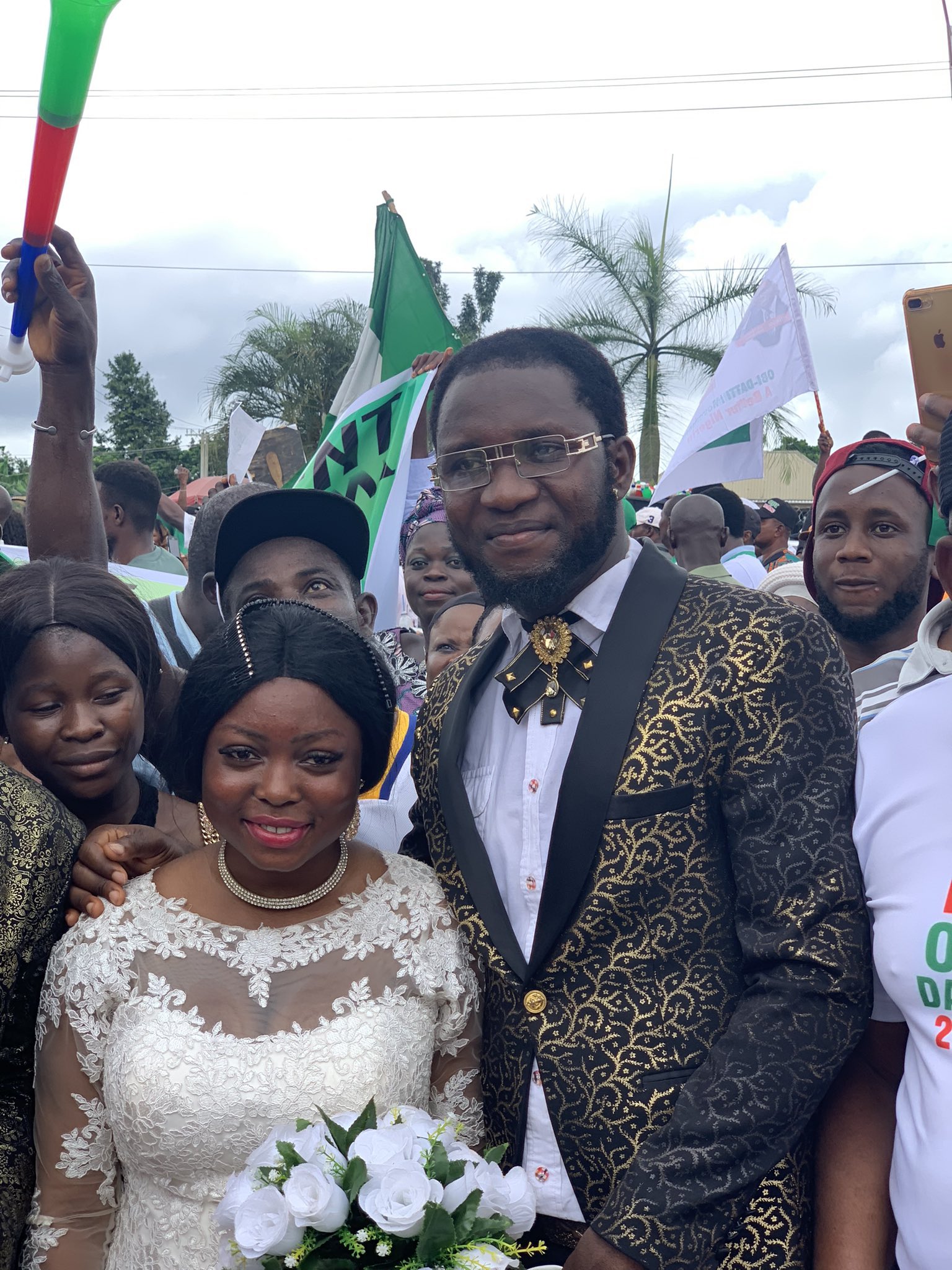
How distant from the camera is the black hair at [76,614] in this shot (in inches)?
109

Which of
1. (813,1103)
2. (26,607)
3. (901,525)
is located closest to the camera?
(813,1103)

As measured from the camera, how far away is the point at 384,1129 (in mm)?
1900

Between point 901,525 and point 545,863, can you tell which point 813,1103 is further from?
point 901,525

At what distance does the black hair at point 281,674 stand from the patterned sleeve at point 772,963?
2.50ft

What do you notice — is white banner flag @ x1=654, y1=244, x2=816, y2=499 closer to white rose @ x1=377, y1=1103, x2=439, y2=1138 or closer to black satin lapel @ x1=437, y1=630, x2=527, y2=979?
Answer: black satin lapel @ x1=437, y1=630, x2=527, y2=979

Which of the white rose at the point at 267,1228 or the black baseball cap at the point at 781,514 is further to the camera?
the black baseball cap at the point at 781,514

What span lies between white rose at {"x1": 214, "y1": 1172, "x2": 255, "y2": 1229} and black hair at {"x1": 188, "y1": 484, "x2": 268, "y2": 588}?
257cm

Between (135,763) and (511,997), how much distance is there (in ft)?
4.45

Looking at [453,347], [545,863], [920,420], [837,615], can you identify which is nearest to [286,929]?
[545,863]

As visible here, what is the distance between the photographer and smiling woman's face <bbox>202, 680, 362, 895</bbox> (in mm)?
2344

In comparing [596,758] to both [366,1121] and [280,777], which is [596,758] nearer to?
[280,777]

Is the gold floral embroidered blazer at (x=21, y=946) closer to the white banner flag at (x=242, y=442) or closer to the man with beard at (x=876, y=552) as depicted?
the man with beard at (x=876, y=552)

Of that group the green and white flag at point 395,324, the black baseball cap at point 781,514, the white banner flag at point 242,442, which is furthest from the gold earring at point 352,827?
the black baseball cap at point 781,514

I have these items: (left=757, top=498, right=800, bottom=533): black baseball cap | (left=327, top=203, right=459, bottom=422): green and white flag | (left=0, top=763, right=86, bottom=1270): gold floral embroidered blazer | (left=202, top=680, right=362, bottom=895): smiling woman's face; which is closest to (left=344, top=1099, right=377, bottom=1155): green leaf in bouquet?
(left=202, top=680, right=362, bottom=895): smiling woman's face
